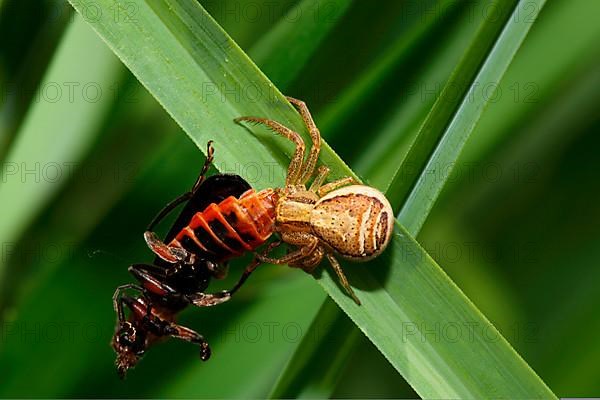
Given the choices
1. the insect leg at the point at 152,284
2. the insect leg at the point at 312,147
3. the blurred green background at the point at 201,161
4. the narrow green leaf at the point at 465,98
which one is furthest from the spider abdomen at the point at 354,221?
the insect leg at the point at 152,284

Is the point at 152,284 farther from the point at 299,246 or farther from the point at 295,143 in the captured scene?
the point at 295,143

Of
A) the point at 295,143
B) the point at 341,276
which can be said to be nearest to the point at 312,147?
the point at 295,143

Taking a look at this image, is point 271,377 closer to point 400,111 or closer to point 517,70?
point 400,111

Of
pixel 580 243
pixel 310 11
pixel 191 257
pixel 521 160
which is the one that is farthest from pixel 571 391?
pixel 310 11

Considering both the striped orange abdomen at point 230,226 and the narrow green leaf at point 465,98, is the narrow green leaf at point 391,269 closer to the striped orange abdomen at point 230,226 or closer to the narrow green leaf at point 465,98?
the narrow green leaf at point 465,98

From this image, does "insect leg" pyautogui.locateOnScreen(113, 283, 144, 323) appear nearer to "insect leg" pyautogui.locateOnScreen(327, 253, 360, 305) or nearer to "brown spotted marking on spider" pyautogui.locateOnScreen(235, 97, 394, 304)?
"brown spotted marking on spider" pyautogui.locateOnScreen(235, 97, 394, 304)
